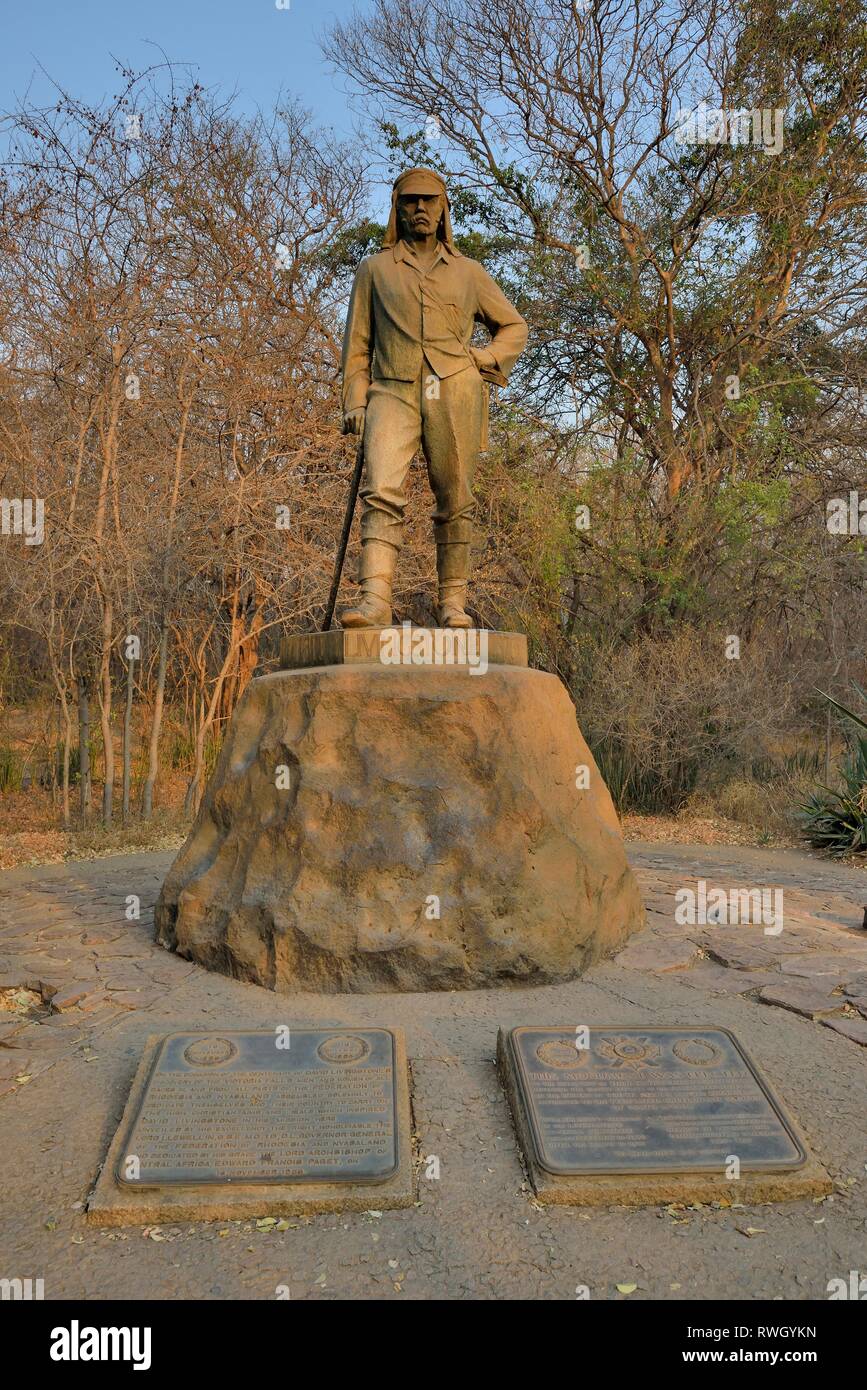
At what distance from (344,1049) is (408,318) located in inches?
117

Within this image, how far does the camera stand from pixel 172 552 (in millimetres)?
8508

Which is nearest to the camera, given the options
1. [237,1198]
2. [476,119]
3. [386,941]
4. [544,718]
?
[237,1198]

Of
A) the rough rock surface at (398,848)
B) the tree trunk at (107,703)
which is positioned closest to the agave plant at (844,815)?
the rough rock surface at (398,848)

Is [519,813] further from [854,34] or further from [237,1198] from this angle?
[854,34]

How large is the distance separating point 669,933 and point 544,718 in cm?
116

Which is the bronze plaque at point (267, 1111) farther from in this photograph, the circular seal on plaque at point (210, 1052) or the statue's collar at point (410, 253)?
the statue's collar at point (410, 253)

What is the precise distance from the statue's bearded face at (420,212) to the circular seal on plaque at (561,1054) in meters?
3.30

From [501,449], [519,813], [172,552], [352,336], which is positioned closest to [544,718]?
[519,813]

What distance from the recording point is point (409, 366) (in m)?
4.38

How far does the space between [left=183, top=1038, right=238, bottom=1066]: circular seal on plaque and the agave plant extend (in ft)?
19.2

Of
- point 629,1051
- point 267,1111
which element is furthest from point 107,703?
point 629,1051

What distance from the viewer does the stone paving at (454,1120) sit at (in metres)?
2.23
